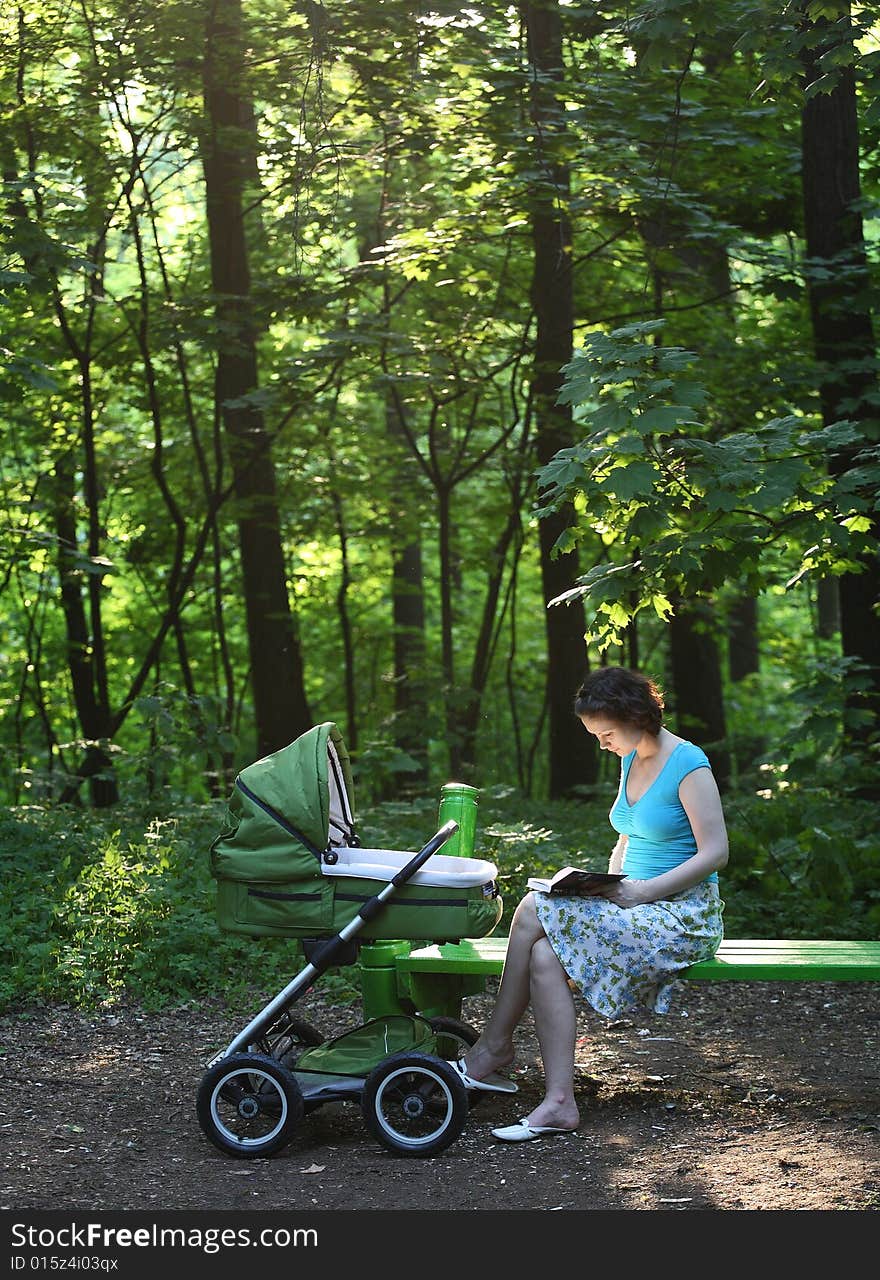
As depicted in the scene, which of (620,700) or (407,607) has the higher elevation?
(407,607)

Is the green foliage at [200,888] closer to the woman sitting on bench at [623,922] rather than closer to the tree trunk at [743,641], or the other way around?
the woman sitting on bench at [623,922]

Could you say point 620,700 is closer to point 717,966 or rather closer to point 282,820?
point 717,966

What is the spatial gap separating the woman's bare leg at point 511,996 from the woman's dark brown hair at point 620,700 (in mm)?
641

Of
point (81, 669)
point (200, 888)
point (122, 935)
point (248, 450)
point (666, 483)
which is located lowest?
point (122, 935)

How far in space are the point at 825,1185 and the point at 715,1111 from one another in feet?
2.84

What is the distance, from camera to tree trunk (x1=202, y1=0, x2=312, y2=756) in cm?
977

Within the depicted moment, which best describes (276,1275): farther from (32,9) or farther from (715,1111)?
(32,9)

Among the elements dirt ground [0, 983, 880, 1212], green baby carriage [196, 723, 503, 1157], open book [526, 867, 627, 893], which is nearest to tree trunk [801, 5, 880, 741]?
dirt ground [0, 983, 880, 1212]

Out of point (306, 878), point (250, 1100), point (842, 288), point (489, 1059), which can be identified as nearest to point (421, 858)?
point (306, 878)

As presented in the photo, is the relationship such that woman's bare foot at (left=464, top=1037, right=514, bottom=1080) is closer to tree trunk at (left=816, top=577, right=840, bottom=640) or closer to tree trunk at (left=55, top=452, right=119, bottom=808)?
tree trunk at (left=55, top=452, right=119, bottom=808)

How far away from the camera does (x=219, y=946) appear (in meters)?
6.32

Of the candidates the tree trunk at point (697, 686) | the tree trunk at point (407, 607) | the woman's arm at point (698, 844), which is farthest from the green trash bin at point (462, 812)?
the tree trunk at point (697, 686)

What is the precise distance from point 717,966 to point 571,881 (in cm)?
54

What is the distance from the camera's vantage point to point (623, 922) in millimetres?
4273
